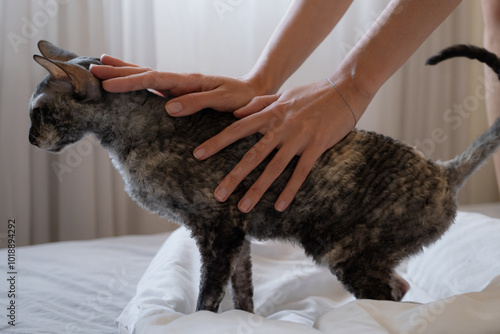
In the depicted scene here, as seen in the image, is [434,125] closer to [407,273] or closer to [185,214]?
[407,273]

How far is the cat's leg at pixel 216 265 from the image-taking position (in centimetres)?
92

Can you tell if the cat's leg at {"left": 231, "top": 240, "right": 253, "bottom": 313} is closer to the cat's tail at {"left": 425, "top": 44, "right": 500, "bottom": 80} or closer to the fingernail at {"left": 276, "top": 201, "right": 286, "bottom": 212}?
the fingernail at {"left": 276, "top": 201, "right": 286, "bottom": 212}

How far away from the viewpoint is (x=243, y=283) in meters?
1.11

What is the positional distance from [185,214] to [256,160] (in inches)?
6.8

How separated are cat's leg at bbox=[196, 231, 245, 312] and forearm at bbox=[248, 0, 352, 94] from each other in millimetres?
440

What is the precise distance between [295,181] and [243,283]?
0.31 meters

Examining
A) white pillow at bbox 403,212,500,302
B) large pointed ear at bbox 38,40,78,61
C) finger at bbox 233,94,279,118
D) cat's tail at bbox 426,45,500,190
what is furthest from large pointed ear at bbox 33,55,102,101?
white pillow at bbox 403,212,500,302

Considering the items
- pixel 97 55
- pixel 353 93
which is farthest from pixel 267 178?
pixel 97 55

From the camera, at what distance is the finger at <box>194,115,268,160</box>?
36.6 inches

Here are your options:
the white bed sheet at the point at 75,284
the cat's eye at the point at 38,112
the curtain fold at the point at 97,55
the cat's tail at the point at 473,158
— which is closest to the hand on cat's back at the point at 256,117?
the cat's eye at the point at 38,112

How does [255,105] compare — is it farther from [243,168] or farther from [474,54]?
[474,54]

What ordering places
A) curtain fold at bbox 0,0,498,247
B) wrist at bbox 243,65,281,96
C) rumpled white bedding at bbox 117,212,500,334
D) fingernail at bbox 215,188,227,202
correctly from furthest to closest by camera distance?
curtain fold at bbox 0,0,498,247, wrist at bbox 243,65,281,96, fingernail at bbox 215,188,227,202, rumpled white bedding at bbox 117,212,500,334

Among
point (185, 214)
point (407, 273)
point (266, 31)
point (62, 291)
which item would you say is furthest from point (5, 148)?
point (407, 273)

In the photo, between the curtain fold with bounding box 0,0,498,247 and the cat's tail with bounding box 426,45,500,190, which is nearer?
the cat's tail with bounding box 426,45,500,190
